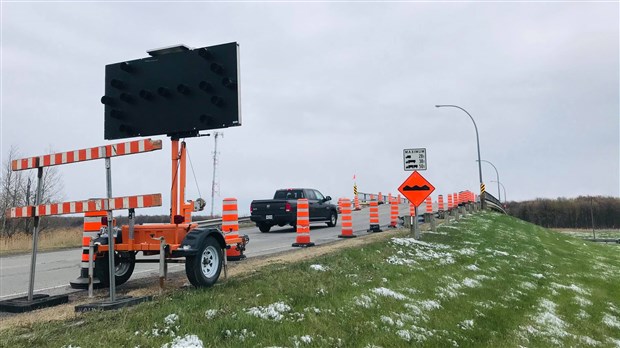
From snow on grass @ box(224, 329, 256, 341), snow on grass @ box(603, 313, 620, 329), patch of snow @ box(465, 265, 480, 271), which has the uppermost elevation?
snow on grass @ box(224, 329, 256, 341)

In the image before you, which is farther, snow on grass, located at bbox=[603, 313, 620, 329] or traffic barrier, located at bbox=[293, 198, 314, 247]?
traffic barrier, located at bbox=[293, 198, 314, 247]

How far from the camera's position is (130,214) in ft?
23.0

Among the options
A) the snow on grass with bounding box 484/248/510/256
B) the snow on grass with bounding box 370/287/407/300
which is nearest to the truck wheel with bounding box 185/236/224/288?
the snow on grass with bounding box 370/287/407/300

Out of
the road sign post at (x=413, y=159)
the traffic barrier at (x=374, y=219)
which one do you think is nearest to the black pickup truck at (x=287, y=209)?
the traffic barrier at (x=374, y=219)

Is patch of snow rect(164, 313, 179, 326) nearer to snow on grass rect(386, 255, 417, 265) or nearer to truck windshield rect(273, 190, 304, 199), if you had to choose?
snow on grass rect(386, 255, 417, 265)

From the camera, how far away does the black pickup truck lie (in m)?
21.6

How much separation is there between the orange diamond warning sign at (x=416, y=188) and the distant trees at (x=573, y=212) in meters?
90.5

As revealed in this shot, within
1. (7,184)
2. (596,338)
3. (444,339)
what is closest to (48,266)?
(444,339)

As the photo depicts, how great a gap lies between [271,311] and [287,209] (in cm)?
1607

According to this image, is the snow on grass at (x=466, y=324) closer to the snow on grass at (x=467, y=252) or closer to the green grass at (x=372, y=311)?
the green grass at (x=372, y=311)

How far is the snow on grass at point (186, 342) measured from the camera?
14.0 feet

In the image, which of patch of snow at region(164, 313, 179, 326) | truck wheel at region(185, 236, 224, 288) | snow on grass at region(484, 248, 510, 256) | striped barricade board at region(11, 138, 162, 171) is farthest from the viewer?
snow on grass at region(484, 248, 510, 256)

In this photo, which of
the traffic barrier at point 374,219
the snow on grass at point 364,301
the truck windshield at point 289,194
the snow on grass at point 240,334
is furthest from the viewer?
the truck windshield at point 289,194

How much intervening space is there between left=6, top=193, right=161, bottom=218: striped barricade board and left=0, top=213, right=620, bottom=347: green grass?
1260 millimetres
